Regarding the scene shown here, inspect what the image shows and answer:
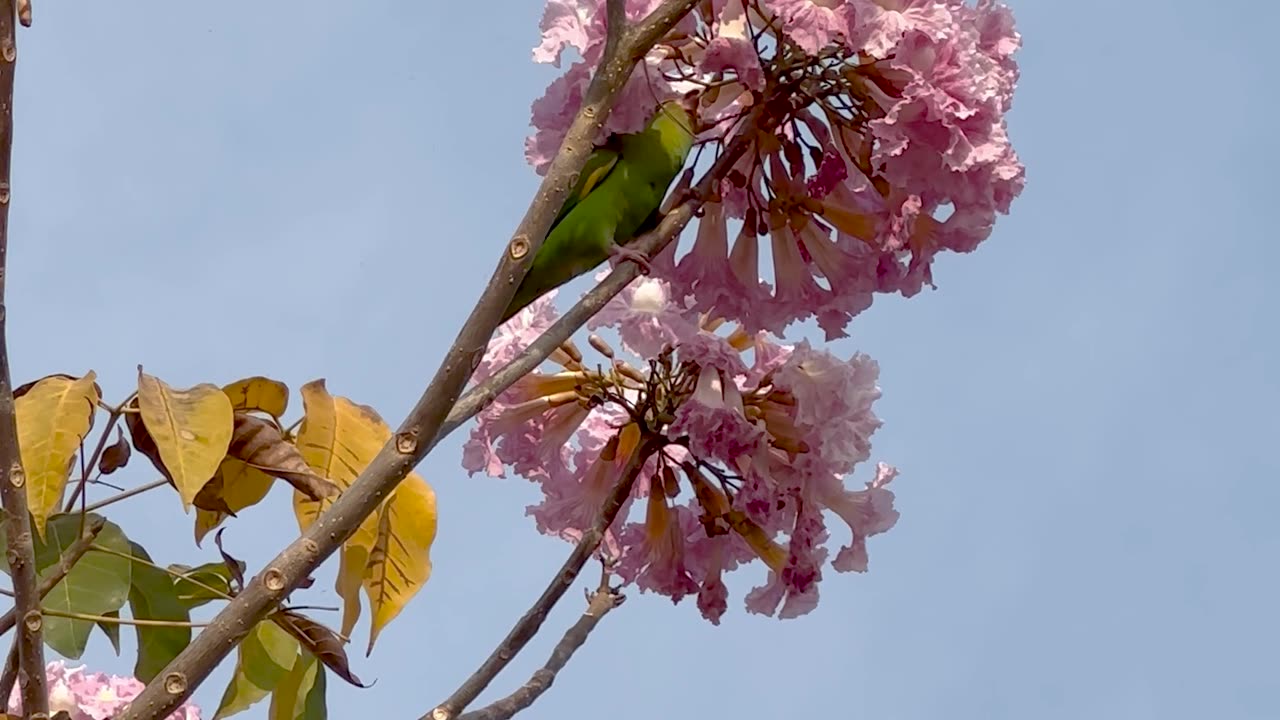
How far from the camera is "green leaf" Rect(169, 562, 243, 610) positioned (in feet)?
6.23

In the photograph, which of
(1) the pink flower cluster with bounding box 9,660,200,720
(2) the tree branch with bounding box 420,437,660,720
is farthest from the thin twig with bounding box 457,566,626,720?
(1) the pink flower cluster with bounding box 9,660,200,720

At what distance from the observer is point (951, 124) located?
2.00 metres

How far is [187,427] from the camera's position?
145 cm

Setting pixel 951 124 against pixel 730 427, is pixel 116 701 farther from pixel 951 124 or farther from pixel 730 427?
pixel 951 124

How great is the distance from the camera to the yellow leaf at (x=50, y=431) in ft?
4.62

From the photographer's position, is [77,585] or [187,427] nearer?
[187,427]

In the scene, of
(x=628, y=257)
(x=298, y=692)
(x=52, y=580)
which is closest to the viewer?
(x=52, y=580)

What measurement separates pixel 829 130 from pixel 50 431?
1.22 m

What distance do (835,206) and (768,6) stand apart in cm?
38

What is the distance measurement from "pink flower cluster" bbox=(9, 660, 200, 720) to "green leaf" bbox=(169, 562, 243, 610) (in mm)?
778

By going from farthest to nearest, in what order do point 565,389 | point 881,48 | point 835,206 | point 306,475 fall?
point 565,389, point 835,206, point 881,48, point 306,475

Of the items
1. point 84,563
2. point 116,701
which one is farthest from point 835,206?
point 116,701

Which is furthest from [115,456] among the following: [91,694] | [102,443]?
[91,694]

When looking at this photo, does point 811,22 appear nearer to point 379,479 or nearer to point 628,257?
point 628,257
